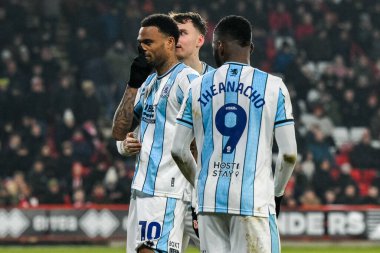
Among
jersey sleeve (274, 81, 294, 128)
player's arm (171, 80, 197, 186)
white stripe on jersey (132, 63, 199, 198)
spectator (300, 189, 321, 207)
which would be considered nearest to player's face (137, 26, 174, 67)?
white stripe on jersey (132, 63, 199, 198)

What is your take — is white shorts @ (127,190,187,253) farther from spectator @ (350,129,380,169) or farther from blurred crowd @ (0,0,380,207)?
spectator @ (350,129,380,169)

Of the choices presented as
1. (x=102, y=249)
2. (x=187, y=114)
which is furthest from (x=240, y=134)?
(x=102, y=249)

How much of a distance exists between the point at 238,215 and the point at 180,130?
63 cm

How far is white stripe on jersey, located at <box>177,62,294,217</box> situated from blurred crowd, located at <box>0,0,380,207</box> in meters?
12.7

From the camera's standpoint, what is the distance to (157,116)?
7.47m

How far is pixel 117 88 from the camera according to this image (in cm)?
2194

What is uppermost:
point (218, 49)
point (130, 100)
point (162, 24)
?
point (162, 24)

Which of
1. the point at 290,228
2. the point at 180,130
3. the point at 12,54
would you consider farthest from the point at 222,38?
the point at 12,54

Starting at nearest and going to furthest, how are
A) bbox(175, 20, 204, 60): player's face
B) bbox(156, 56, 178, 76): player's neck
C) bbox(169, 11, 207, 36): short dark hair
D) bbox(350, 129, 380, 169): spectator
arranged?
bbox(156, 56, 178, 76): player's neck, bbox(175, 20, 204, 60): player's face, bbox(169, 11, 207, 36): short dark hair, bbox(350, 129, 380, 169): spectator

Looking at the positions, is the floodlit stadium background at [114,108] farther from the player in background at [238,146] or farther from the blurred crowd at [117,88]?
the player in background at [238,146]

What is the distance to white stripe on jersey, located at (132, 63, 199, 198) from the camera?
292 inches

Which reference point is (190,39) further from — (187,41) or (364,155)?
(364,155)

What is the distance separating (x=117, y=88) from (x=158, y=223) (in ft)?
47.8

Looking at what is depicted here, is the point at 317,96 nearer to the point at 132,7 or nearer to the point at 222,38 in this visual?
the point at 132,7
